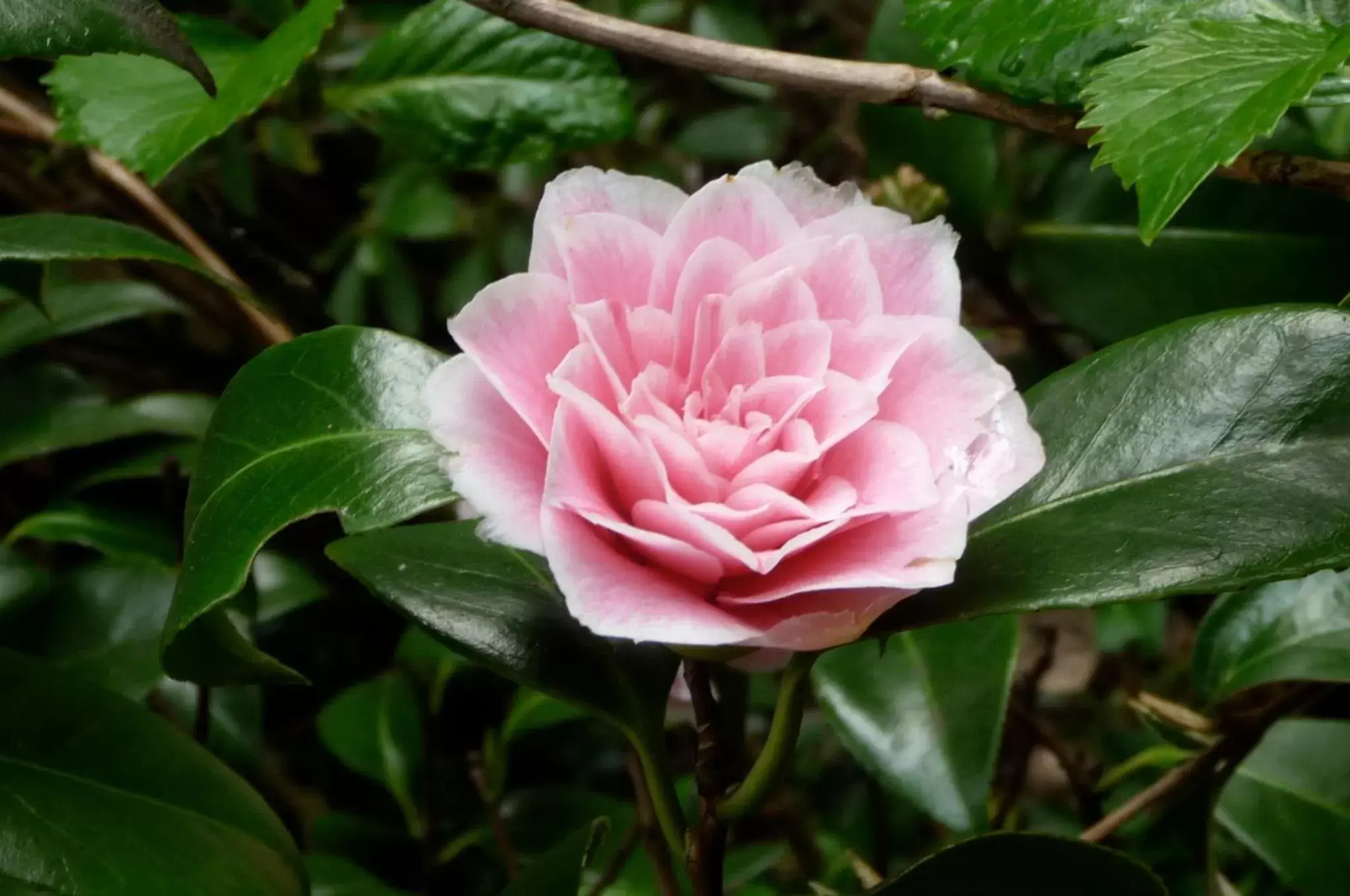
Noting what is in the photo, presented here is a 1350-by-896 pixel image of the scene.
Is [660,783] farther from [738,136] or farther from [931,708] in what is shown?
[738,136]

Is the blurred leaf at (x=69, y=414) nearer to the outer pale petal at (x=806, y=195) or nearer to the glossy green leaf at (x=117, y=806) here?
the glossy green leaf at (x=117, y=806)

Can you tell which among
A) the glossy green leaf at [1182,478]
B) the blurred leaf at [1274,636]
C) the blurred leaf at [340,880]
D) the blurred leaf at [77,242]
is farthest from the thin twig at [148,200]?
the blurred leaf at [1274,636]

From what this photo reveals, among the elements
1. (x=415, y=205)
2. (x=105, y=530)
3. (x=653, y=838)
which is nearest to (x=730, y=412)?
(x=653, y=838)

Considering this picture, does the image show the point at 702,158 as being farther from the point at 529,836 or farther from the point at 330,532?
the point at 529,836

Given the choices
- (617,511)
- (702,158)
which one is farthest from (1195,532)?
(702,158)

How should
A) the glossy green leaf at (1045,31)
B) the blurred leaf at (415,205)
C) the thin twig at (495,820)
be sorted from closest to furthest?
the glossy green leaf at (1045,31)
the thin twig at (495,820)
the blurred leaf at (415,205)

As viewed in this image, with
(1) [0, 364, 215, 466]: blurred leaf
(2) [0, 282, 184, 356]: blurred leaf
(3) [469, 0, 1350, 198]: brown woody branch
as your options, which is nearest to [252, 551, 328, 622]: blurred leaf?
(1) [0, 364, 215, 466]: blurred leaf
